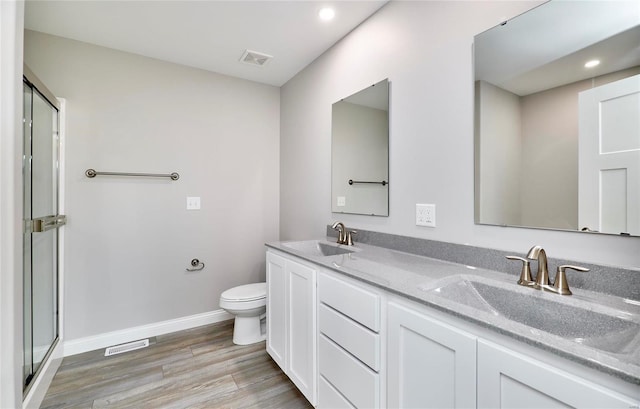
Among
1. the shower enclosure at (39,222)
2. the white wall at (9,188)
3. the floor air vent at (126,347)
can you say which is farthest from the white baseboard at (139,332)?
the white wall at (9,188)

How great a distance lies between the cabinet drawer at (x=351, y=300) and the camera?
1105mm

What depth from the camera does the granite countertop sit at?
60 centimetres

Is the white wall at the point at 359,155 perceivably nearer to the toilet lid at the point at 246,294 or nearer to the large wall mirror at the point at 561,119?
the large wall mirror at the point at 561,119

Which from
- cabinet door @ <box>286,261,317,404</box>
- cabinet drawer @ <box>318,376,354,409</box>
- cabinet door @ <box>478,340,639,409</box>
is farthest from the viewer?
cabinet door @ <box>286,261,317,404</box>

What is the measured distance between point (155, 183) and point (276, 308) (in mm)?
1563

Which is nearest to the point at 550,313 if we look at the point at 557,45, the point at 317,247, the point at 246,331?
the point at 557,45

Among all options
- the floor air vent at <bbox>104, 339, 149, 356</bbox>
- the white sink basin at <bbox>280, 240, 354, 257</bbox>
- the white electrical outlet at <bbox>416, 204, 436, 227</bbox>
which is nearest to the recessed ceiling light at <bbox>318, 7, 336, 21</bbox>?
the white electrical outlet at <bbox>416, 204, 436, 227</bbox>

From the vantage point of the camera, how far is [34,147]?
1.75 m

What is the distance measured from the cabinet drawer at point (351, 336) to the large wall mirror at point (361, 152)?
0.75 meters

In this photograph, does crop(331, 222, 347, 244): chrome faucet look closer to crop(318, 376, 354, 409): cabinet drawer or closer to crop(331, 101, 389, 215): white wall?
crop(331, 101, 389, 215): white wall

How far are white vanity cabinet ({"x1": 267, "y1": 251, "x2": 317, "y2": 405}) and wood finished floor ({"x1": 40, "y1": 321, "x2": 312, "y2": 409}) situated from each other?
0.59ft

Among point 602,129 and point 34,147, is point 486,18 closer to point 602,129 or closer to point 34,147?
point 602,129

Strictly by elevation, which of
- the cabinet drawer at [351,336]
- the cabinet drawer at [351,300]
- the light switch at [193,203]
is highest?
the light switch at [193,203]

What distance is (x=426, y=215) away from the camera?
1.54m
